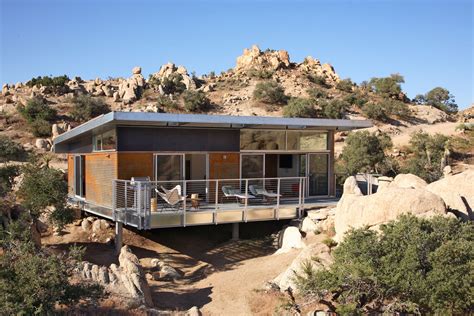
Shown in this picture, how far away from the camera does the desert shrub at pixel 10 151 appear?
101 feet

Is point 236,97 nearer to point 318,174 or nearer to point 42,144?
point 42,144

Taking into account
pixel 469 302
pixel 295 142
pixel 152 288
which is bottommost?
pixel 152 288

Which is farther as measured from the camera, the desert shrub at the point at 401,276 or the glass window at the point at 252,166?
the glass window at the point at 252,166

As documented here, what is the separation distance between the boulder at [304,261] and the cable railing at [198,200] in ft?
10.5

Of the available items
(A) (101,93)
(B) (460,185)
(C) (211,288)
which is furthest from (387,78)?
(C) (211,288)

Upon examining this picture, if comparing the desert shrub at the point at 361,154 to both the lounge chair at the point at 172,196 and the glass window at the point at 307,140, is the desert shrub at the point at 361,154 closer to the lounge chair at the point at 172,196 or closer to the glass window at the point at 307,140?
the glass window at the point at 307,140

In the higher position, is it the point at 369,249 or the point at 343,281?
the point at 369,249

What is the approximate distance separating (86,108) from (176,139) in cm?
2806

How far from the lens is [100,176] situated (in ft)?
54.9

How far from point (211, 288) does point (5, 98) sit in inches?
1645

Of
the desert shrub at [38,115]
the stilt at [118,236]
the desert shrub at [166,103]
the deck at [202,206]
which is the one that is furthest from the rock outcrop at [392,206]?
the desert shrub at [166,103]

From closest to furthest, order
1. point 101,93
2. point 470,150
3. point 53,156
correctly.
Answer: point 53,156 < point 470,150 < point 101,93

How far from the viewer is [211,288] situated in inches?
480

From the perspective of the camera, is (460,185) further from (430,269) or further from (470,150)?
(470,150)
